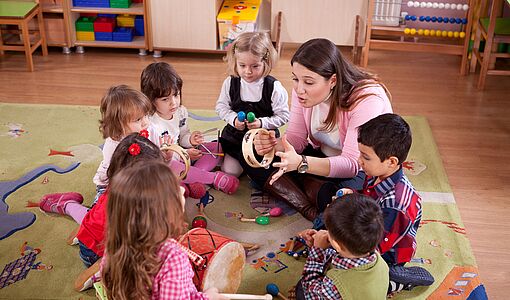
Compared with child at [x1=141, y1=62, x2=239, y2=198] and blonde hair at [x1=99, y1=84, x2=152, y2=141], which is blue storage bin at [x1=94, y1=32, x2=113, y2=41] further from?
blonde hair at [x1=99, y1=84, x2=152, y2=141]

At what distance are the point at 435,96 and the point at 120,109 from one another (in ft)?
7.02

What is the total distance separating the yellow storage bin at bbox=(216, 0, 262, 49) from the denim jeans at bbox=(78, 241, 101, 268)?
2135 millimetres

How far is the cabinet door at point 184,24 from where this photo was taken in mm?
4270

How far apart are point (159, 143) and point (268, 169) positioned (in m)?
0.48

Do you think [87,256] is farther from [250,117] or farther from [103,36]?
[103,36]

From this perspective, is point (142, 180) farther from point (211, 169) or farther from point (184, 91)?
point (184, 91)

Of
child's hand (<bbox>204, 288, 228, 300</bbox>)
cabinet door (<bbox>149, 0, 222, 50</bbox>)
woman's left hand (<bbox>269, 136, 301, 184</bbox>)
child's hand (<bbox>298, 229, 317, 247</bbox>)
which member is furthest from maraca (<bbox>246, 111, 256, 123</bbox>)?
cabinet door (<bbox>149, 0, 222, 50</bbox>)

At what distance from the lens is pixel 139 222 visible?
1.73 metres

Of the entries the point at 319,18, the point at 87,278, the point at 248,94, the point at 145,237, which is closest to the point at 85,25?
the point at 319,18

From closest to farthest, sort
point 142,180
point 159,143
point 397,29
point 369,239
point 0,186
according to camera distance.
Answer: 1. point 142,180
2. point 369,239
3. point 159,143
4. point 0,186
5. point 397,29

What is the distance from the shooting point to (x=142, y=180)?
1714 millimetres

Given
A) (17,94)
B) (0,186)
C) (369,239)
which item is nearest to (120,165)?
(369,239)

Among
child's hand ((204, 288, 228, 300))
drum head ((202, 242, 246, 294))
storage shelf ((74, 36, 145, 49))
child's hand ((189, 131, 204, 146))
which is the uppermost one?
storage shelf ((74, 36, 145, 49))

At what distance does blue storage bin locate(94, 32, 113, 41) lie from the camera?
14.6 feet
